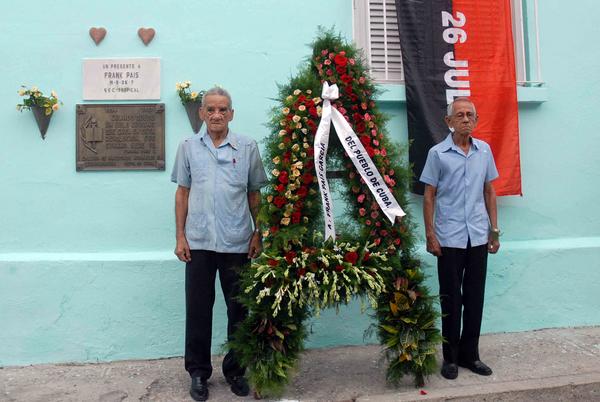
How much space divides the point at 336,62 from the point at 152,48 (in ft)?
5.55

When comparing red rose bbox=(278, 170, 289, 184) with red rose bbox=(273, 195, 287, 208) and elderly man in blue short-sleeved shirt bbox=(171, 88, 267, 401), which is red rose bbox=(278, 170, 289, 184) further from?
elderly man in blue short-sleeved shirt bbox=(171, 88, 267, 401)

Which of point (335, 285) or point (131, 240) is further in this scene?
point (131, 240)

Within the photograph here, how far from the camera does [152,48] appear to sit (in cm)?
434

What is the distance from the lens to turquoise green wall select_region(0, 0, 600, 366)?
4160 mm

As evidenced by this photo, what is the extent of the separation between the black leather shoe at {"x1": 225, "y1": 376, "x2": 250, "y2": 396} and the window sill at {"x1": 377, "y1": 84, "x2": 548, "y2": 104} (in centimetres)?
247

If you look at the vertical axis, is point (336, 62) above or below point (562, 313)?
above

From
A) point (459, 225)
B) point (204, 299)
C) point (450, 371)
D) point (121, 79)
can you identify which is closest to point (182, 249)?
point (204, 299)

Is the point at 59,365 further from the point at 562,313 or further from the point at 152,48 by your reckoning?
the point at 562,313

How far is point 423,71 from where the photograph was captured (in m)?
4.55

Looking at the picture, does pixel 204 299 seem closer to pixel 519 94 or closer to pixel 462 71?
pixel 462 71

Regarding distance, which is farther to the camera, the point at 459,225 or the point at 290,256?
the point at 459,225

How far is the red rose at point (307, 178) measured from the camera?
3.36 m

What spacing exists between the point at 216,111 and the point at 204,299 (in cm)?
119

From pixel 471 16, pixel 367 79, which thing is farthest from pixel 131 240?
pixel 471 16
